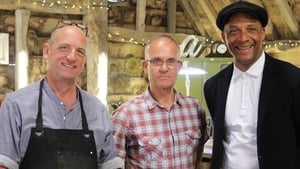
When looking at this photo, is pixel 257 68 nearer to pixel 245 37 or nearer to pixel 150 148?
pixel 245 37

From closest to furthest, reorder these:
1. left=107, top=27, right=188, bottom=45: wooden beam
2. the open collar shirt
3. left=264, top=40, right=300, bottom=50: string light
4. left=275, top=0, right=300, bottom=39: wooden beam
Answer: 1. the open collar shirt
2. left=275, top=0, right=300, bottom=39: wooden beam
3. left=264, top=40, right=300, bottom=50: string light
4. left=107, top=27, right=188, bottom=45: wooden beam

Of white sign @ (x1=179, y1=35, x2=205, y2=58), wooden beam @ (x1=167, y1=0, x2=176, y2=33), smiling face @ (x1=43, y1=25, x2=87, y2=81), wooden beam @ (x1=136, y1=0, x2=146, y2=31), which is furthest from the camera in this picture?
wooden beam @ (x1=167, y1=0, x2=176, y2=33)

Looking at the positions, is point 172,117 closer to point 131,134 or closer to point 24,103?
point 131,134

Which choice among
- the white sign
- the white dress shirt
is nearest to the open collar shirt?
the white dress shirt

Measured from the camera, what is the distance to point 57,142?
6.18 feet

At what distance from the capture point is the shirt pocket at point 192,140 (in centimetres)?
234

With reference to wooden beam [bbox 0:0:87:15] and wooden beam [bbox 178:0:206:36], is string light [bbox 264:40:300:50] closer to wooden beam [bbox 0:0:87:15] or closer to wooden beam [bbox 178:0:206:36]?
wooden beam [bbox 178:0:206:36]

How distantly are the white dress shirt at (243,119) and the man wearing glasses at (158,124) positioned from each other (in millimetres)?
237

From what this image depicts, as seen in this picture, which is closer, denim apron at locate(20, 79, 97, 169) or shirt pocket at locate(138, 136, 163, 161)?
denim apron at locate(20, 79, 97, 169)

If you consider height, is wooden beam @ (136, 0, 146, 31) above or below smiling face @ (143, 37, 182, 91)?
above

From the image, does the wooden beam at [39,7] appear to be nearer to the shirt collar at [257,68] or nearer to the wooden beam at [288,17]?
the wooden beam at [288,17]

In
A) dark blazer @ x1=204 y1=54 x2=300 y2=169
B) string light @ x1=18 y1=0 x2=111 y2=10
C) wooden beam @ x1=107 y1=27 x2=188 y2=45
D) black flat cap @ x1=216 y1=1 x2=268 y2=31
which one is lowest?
dark blazer @ x1=204 y1=54 x2=300 y2=169

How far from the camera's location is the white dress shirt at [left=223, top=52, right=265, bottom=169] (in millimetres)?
2064

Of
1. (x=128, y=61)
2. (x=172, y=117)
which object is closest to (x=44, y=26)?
(x=128, y=61)
